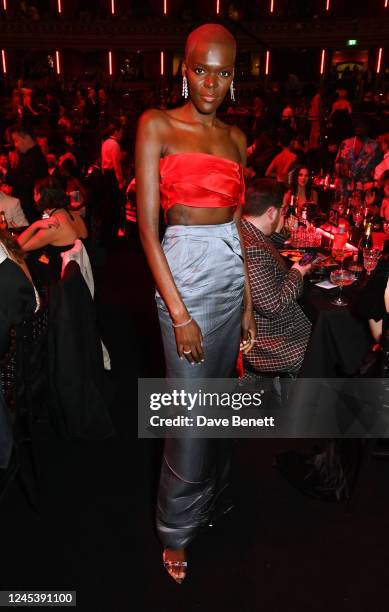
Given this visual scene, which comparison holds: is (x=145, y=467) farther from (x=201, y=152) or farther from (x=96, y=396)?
(x=201, y=152)

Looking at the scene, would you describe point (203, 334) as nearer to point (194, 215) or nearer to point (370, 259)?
point (194, 215)

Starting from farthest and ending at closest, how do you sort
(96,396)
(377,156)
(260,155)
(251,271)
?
(260,155) → (377,156) → (96,396) → (251,271)

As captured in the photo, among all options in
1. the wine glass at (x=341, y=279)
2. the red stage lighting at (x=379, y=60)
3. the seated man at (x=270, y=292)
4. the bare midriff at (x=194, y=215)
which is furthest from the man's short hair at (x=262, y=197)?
the red stage lighting at (x=379, y=60)

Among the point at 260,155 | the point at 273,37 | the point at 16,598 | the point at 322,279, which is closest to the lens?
the point at 16,598

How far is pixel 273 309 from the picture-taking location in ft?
8.57

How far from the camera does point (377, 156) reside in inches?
242

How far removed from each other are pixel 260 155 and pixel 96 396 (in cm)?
523

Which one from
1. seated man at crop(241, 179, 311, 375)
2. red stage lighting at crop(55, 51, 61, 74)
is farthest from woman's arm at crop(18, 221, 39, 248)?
red stage lighting at crop(55, 51, 61, 74)

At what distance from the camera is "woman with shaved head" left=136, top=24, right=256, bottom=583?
1558 mm

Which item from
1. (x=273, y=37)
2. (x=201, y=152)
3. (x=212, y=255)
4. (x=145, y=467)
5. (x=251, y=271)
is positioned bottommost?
(x=145, y=467)

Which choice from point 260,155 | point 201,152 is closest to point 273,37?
point 260,155

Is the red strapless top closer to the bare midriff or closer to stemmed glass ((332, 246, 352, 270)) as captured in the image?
the bare midriff

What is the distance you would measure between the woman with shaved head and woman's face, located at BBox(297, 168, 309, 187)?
2824 mm

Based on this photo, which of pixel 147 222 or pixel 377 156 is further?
pixel 377 156
